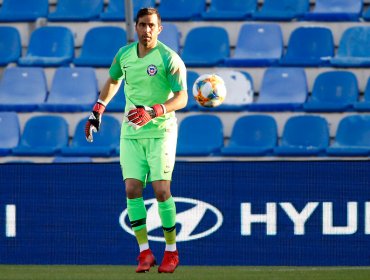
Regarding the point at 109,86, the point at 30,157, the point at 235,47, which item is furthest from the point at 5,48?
the point at 109,86

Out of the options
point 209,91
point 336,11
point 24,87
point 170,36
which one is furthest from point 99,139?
point 209,91

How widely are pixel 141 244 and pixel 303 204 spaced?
2.01 m

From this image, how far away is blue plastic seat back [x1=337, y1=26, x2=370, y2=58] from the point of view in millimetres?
12578

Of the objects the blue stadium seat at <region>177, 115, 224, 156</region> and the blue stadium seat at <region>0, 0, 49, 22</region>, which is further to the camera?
the blue stadium seat at <region>0, 0, 49, 22</region>

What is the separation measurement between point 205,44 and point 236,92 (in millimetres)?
889

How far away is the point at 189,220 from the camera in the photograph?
945 centimetres

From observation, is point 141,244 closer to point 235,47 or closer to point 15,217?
point 15,217

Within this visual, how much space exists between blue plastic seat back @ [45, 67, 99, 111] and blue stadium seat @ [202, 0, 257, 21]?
1613 millimetres

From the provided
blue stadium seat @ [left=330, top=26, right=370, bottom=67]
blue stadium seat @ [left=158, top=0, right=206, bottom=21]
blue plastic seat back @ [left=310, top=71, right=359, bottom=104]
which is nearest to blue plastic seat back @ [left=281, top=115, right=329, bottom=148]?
blue plastic seat back @ [left=310, top=71, right=359, bottom=104]

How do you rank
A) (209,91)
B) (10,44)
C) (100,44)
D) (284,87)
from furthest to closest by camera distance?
(10,44) → (100,44) → (284,87) → (209,91)

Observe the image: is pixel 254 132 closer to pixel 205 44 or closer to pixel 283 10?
pixel 205 44

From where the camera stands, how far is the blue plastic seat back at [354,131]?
461 inches

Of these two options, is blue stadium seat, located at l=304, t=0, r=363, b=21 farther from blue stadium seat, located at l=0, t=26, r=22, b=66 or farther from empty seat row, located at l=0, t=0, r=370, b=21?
blue stadium seat, located at l=0, t=26, r=22, b=66

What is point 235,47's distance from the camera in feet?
43.1
